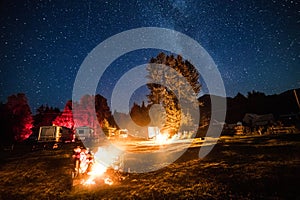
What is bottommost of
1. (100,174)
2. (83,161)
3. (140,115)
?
(100,174)

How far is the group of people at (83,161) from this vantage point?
1030 centimetres

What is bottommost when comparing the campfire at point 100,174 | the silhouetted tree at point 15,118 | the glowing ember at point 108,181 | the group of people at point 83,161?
the glowing ember at point 108,181

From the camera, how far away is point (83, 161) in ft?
34.8

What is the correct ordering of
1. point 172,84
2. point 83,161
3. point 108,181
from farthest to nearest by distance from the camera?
1. point 172,84
2. point 83,161
3. point 108,181

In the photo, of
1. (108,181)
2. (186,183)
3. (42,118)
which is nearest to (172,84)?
(108,181)

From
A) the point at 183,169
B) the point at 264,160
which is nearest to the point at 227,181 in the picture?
the point at 183,169

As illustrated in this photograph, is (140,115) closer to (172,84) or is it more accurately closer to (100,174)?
(172,84)

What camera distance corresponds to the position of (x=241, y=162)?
33.3ft

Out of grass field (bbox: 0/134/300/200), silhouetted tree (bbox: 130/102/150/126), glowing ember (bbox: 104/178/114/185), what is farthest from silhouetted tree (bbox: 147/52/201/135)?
silhouetted tree (bbox: 130/102/150/126)

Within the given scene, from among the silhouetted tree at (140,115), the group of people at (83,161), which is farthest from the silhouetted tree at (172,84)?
the silhouetted tree at (140,115)

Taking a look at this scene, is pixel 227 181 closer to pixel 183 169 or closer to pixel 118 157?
pixel 183 169

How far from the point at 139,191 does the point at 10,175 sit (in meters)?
9.08

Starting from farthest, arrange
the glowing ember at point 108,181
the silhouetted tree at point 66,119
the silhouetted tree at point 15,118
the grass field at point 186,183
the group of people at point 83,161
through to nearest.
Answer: the silhouetted tree at point 66,119 < the silhouetted tree at point 15,118 < the group of people at point 83,161 < the glowing ember at point 108,181 < the grass field at point 186,183

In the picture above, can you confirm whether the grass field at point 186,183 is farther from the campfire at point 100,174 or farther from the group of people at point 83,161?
the group of people at point 83,161
